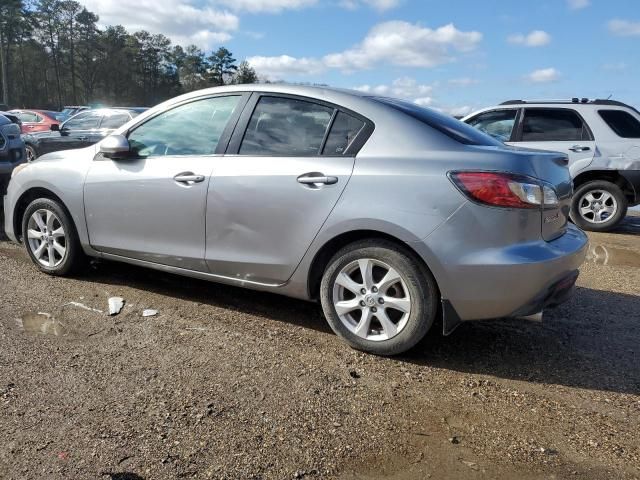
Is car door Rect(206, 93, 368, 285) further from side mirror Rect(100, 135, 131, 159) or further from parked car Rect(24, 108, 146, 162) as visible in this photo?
parked car Rect(24, 108, 146, 162)

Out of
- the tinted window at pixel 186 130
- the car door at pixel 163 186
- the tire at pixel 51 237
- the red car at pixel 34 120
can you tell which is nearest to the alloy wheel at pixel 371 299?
the car door at pixel 163 186

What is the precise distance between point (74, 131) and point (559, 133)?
10.6 meters

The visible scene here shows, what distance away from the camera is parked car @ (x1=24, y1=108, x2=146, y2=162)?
12.2m

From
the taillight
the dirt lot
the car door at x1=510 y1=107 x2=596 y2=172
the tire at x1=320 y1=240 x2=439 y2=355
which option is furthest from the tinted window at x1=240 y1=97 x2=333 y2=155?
the car door at x1=510 y1=107 x2=596 y2=172

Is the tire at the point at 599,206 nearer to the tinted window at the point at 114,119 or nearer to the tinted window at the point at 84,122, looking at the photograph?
the tinted window at the point at 114,119

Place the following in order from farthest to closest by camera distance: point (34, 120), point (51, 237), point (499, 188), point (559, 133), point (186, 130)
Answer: point (34, 120)
point (559, 133)
point (51, 237)
point (186, 130)
point (499, 188)

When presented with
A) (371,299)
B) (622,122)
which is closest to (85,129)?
(622,122)

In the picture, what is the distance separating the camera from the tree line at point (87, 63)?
6650 centimetres

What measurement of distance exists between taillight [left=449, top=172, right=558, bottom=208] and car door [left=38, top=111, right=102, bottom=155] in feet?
34.9

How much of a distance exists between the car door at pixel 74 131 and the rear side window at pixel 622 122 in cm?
1010

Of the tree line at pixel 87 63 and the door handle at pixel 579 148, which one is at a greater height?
the tree line at pixel 87 63

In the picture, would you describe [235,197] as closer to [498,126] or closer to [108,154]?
[108,154]

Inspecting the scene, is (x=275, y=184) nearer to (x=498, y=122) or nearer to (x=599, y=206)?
(x=498, y=122)

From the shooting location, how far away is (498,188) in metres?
3.06
